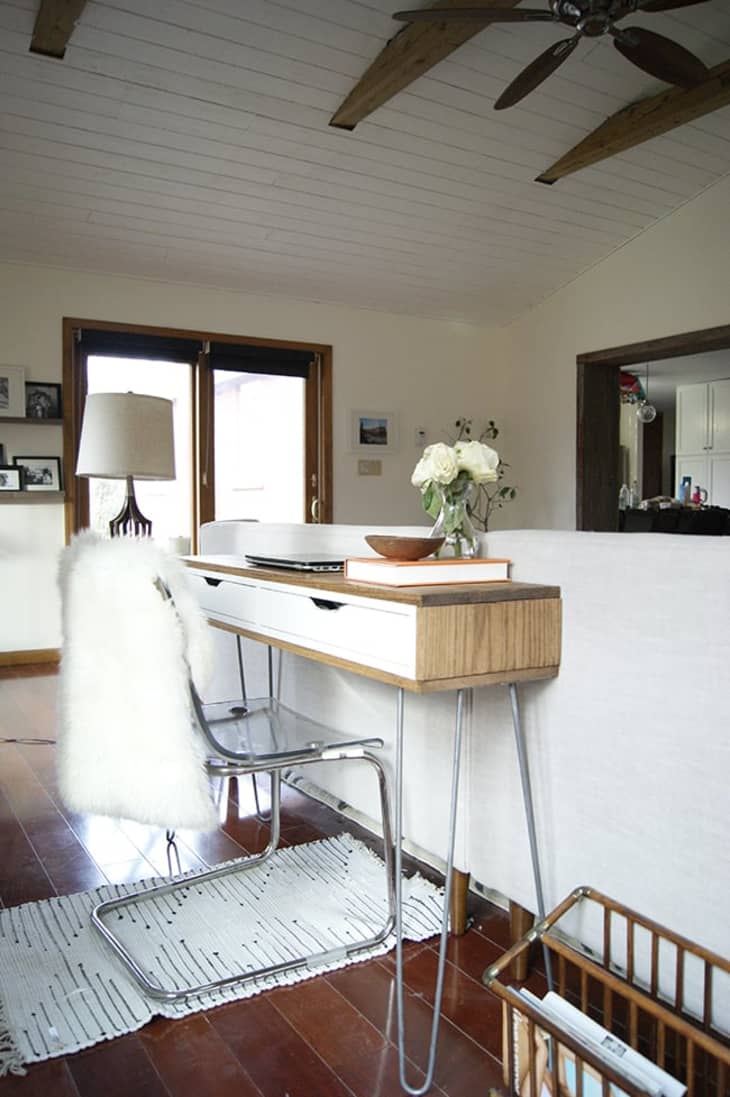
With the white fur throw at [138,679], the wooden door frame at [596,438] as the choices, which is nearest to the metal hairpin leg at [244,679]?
the white fur throw at [138,679]

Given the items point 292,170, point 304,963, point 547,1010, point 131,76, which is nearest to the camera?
point 547,1010

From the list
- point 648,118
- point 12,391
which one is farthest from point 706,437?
point 12,391

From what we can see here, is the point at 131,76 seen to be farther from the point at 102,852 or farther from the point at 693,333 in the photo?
the point at 693,333

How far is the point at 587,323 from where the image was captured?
5949mm

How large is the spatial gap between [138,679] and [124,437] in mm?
1660

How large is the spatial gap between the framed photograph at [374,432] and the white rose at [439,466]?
4.45 meters

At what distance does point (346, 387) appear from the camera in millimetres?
6051

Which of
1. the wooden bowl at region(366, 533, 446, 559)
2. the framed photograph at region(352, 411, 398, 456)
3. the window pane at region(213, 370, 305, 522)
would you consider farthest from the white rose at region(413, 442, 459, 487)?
the framed photograph at region(352, 411, 398, 456)

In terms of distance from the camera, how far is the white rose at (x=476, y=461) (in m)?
1.68

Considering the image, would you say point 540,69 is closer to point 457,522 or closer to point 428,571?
point 457,522

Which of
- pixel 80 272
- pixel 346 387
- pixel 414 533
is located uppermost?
pixel 80 272

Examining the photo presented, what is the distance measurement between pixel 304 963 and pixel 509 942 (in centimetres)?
44

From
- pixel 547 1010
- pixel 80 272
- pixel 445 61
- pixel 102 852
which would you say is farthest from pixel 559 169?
pixel 547 1010

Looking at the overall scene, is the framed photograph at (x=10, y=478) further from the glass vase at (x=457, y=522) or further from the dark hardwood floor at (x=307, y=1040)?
the glass vase at (x=457, y=522)
